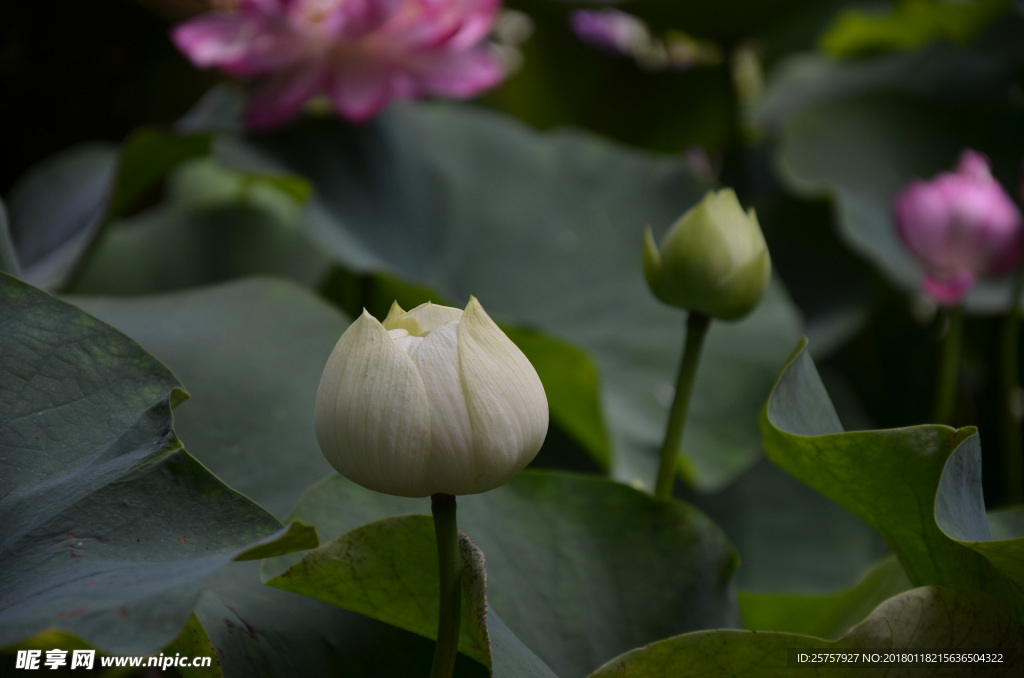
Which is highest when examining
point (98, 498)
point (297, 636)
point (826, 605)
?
point (98, 498)

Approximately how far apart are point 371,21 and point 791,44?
0.81 m

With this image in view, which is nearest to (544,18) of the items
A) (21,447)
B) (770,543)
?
(770,543)

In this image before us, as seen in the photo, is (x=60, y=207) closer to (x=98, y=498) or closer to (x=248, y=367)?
(x=248, y=367)

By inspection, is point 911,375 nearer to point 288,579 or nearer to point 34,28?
point 288,579

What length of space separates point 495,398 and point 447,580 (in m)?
0.07

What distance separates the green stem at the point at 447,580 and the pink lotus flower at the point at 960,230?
599mm

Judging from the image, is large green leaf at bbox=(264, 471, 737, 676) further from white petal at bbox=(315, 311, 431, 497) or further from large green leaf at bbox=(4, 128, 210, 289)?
large green leaf at bbox=(4, 128, 210, 289)

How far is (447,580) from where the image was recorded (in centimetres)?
29

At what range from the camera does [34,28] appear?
3.00 ft

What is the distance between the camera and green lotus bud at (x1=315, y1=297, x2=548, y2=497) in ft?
0.87

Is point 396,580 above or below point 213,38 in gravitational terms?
below

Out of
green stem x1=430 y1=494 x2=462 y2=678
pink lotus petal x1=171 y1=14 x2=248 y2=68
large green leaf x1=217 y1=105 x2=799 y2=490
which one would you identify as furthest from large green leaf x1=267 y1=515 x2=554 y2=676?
pink lotus petal x1=171 y1=14 x2=248 y2=68

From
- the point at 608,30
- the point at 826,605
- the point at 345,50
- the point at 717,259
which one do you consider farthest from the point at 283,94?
the point at 608,30

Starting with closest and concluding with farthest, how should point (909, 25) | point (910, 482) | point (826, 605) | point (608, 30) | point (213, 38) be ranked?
point (910, 482), point (826, 605), point (213, 38), point (909, 25), point (608, 30)
